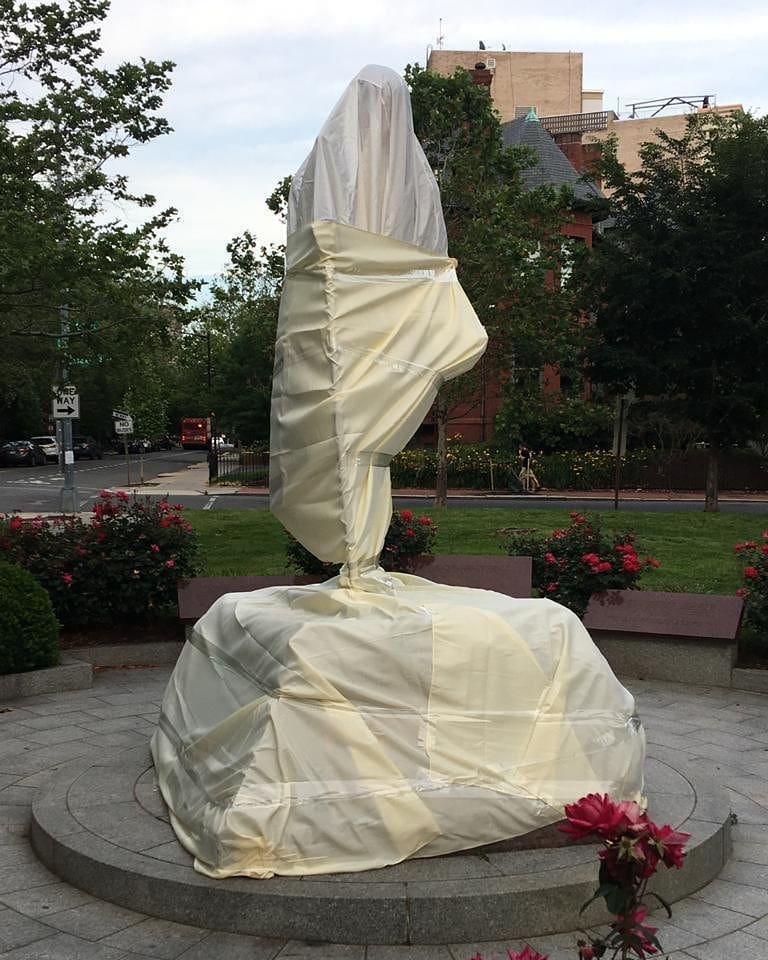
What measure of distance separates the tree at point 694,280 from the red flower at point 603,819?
77.1ft

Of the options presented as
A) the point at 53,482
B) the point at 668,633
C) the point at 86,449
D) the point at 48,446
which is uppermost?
the point at 668,633

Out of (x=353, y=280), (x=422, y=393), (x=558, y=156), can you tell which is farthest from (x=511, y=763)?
(x=558, y=156)

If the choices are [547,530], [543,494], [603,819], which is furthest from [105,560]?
[543,494]

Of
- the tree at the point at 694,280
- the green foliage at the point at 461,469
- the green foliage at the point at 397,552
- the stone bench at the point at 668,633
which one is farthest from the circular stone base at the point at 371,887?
the green foliage at the point at 461,469

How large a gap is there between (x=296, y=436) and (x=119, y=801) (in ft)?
6.93

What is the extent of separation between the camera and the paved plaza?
4008 millimetres

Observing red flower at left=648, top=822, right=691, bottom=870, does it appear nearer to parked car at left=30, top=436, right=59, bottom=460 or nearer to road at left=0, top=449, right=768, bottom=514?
road at left=0, top=449, right=768, bottom=514

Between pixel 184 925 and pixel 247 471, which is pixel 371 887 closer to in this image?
pixel 184 925

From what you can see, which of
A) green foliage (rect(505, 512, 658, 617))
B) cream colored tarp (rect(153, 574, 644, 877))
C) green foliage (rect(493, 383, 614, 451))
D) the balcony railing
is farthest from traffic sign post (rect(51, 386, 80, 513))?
the balcony railing

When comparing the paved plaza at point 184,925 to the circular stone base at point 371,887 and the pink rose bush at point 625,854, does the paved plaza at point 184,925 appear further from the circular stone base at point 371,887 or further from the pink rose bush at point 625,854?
the pink rose bush at point 625,854

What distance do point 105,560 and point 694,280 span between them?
1946cm

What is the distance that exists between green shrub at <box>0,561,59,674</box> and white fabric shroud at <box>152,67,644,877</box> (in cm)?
302

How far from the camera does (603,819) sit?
7.47 feet

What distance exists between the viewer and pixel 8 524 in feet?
32.6
